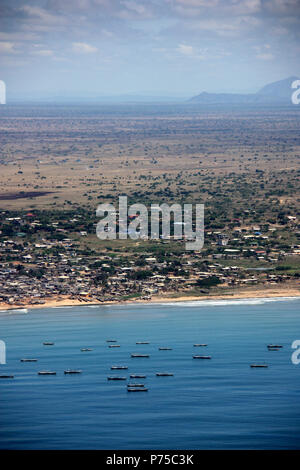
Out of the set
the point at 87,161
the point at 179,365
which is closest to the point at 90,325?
the point at 179,365

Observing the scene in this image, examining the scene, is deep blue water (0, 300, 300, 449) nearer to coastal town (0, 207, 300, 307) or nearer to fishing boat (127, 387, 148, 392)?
fishing boat (127, 387, 148, 392)

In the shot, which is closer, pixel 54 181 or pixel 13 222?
pixel 13 222

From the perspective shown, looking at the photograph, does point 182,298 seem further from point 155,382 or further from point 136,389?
point 136,389

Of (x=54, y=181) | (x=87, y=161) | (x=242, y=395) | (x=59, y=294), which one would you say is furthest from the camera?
(x=87, y=161)

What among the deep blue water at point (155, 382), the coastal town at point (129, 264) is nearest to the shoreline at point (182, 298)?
the coastal town at point (129, 264)

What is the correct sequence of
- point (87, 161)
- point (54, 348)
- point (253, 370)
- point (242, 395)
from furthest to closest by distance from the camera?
point (87, 161), point (54, 348), point (253, 370), point (242, 395)

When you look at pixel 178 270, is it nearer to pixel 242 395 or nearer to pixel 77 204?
pixel 242 395
